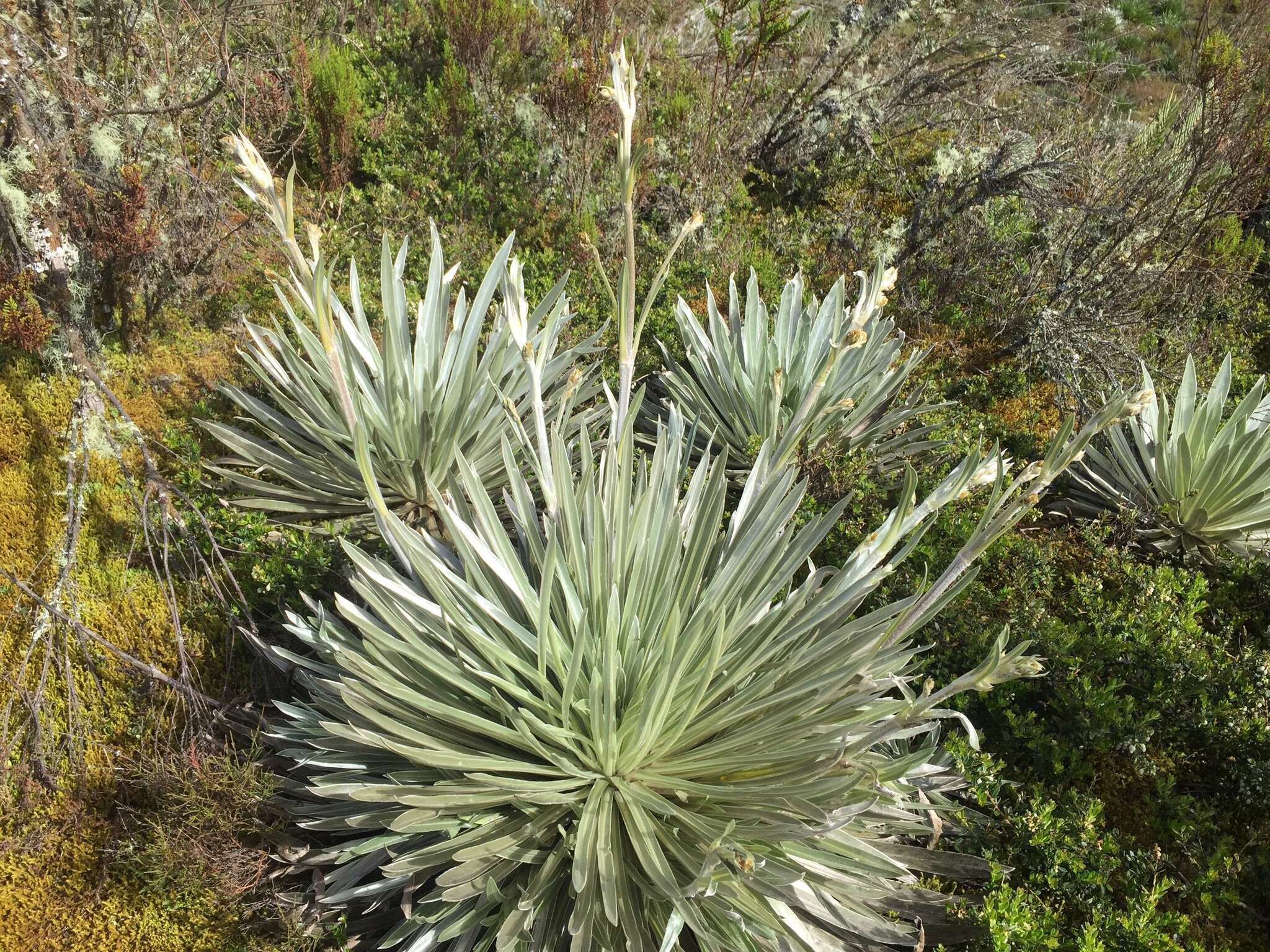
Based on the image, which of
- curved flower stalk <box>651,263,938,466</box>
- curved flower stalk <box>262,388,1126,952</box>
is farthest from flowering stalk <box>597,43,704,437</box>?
curved flower stalk <box>651,263,938,466</box>

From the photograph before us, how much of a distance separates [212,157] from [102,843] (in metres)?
4.16

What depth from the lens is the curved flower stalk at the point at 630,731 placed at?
1.56m

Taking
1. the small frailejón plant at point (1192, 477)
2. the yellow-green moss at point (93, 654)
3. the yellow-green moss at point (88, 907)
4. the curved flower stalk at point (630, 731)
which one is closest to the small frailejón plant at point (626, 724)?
the curved flower stalk at point (630, 731)

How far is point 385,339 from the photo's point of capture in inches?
96.7

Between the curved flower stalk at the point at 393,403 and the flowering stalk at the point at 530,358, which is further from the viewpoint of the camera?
the curved flower stalk at the point at 393,403

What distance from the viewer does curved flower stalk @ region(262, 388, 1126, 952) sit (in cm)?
156

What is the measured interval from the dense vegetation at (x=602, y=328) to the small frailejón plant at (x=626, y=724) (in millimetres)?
373

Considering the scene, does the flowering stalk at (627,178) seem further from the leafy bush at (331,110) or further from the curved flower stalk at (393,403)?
the leafy bush at (331,110)

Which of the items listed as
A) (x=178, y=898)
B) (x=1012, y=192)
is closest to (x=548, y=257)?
(x=1012, y=192)

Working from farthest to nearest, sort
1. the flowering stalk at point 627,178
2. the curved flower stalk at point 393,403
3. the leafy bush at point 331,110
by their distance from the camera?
the leafy bush at point 331,110
the curved flower stalk at point 393,403
the flowering stalk at point 627,178

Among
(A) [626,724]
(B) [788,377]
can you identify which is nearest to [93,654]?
(A) [626,724]

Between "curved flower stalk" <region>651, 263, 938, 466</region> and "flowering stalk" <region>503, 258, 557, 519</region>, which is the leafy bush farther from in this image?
"flowering stalk" <region>503, 258, 557, 519</region>

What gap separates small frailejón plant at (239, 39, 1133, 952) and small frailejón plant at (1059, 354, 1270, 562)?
6.05ft

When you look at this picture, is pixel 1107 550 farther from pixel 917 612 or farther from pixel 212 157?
pixel 212 157
